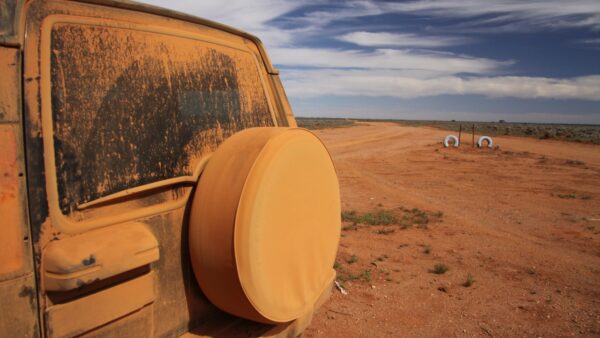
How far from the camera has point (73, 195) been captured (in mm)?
1400

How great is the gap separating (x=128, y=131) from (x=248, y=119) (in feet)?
2.57

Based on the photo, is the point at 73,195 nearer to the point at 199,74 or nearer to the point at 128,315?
the point at 128,315

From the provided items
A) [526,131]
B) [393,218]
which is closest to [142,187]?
[393,218]

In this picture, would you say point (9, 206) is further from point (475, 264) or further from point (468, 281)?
point (475, 264)

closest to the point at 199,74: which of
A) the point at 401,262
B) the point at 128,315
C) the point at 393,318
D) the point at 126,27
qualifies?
the point at 126,27

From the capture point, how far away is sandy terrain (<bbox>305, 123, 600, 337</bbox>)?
13.0 ft

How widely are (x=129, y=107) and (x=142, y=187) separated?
32cm

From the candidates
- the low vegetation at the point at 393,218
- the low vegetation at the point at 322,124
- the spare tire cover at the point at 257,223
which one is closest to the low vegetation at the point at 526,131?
the low vegetation at the point at 322,124

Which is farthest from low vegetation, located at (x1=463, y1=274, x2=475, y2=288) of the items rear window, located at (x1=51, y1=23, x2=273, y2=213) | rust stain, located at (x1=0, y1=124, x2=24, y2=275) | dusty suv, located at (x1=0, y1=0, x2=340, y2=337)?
rust stain, located at (x1=0, y1=124, x2=24, y2=275)

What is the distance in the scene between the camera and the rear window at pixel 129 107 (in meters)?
1.42

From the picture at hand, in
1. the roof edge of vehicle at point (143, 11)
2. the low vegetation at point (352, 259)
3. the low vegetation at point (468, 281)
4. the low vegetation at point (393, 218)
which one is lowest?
the low vegetation at point (468, 281)

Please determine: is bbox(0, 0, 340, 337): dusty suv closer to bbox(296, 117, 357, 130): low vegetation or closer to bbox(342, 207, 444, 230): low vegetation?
bbox(342, 207, 444, 230): low vegetation

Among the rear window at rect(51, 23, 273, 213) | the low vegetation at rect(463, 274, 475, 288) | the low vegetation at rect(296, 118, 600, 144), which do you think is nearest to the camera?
the rear window at rect(51, 23, 273, 213)

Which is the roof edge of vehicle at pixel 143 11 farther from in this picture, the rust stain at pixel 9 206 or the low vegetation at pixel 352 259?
the low vegetation at pixel 352 259
